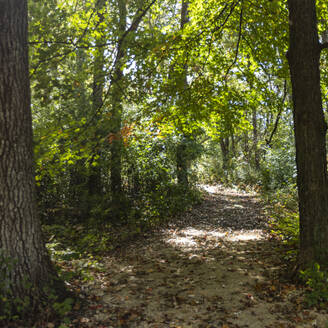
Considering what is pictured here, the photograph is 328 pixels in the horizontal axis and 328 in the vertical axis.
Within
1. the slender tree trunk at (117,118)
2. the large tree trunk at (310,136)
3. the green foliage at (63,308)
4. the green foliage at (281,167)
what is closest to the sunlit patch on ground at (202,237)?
the slender tree trunk at (117,118)

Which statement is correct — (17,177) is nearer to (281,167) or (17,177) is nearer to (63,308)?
(63,308)

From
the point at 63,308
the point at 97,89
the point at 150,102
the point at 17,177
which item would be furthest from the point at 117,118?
the point at 63,308

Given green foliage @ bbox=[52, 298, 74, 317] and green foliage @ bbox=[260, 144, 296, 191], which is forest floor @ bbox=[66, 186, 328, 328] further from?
green foliage @ bbox=[260, 144, 296, 191]

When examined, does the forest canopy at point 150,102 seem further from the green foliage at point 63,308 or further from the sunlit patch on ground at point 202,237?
the sunlit patch on ground at point 202,237

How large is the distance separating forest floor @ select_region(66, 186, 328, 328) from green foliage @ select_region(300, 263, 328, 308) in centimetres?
13

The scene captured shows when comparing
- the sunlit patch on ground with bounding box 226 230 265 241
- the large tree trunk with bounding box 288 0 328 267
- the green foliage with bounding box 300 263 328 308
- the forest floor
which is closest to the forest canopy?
the large tree trunk with bounding box 288 0 328 267

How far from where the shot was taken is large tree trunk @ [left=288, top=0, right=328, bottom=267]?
466cm

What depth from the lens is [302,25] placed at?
15.5 ft

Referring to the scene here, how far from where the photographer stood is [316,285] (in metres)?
4.28

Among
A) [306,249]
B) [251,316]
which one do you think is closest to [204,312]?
[251,316]

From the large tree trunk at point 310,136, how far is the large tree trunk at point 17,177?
394 cm

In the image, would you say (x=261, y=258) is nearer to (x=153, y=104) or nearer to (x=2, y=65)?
(x=153, y=104)

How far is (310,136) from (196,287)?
10.0 feet

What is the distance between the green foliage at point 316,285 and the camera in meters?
4.11
